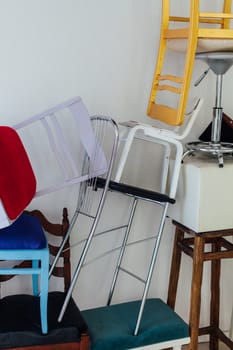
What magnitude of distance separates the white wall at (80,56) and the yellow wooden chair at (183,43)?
0.31 ft

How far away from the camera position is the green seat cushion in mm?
1912

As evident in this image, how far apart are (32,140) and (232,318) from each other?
131 cm

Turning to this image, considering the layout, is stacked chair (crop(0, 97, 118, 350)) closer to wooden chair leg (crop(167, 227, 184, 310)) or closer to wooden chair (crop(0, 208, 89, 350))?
wooden chair (crop(0, 208, 89, 350))

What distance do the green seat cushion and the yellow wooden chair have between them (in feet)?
2.62

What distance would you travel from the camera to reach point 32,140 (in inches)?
84.0

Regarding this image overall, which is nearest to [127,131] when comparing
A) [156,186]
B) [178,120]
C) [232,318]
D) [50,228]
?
[178,120]

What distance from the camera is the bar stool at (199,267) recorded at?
2057 millimetres

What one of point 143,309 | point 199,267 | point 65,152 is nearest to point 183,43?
point 65,152

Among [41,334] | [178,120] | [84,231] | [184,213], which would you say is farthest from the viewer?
[84,231]

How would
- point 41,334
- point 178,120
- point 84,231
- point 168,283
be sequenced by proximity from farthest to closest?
point 168,283 < point 84,231 < point 178,120 < point 41,334

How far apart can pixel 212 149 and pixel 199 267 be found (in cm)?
48

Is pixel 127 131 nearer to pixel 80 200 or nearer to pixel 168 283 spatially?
pixel 80 200

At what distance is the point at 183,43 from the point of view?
197 cm

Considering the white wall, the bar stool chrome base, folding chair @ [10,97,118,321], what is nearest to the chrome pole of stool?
the bar stool chrome base
